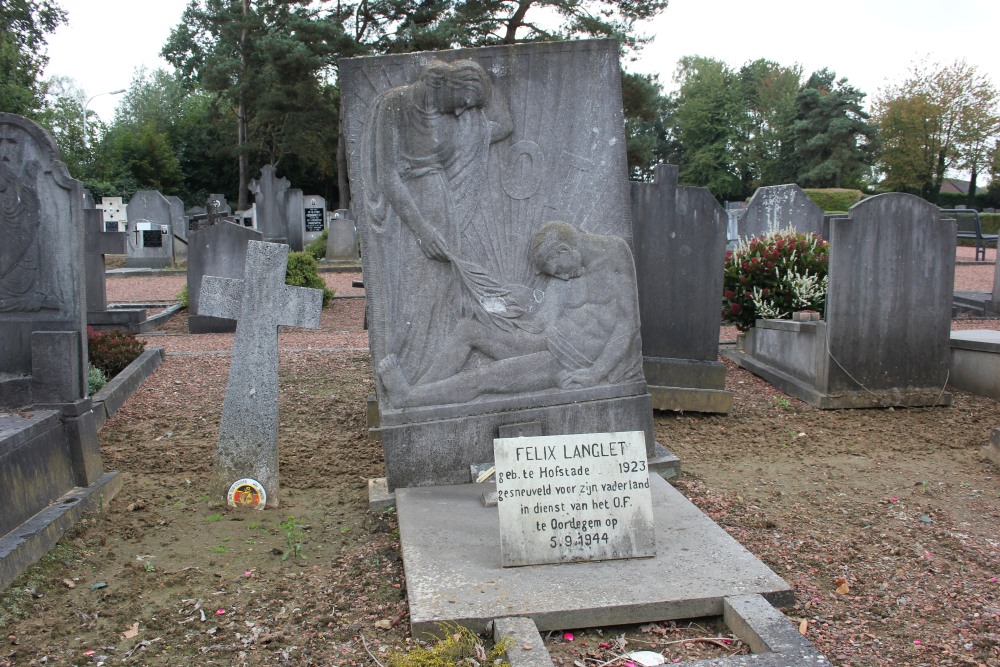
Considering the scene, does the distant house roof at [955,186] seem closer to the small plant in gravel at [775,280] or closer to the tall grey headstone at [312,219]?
the tall grey headstone at [312,219]

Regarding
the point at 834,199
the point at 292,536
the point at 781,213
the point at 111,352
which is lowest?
the point at 292,536

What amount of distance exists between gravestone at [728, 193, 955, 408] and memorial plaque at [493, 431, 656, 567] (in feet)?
12.5

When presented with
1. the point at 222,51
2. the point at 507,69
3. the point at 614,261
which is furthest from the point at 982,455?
the point at 222,51

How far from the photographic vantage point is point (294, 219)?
25703 mm

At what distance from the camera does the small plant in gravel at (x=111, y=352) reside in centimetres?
812

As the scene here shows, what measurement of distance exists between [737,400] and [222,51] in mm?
33010

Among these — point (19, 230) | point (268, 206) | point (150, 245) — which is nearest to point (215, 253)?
point (19, 230)

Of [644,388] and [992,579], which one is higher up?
[644,388]

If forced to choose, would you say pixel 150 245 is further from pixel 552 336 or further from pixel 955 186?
pixel 955 186

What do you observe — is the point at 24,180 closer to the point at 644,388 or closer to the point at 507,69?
the point at 507,69

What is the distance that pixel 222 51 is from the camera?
34781mm

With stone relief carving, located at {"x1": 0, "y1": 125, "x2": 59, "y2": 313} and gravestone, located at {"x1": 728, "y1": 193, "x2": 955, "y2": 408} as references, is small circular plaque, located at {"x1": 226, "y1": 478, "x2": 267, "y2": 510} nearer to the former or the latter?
stone relief carving, located at {"x1": 0, "y1": 125, "x2": 59, "y2": 313}

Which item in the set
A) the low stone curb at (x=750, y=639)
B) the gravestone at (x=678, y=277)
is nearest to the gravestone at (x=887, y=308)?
the gravestone at (x=678, y=277)

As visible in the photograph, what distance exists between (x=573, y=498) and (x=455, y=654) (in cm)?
91
